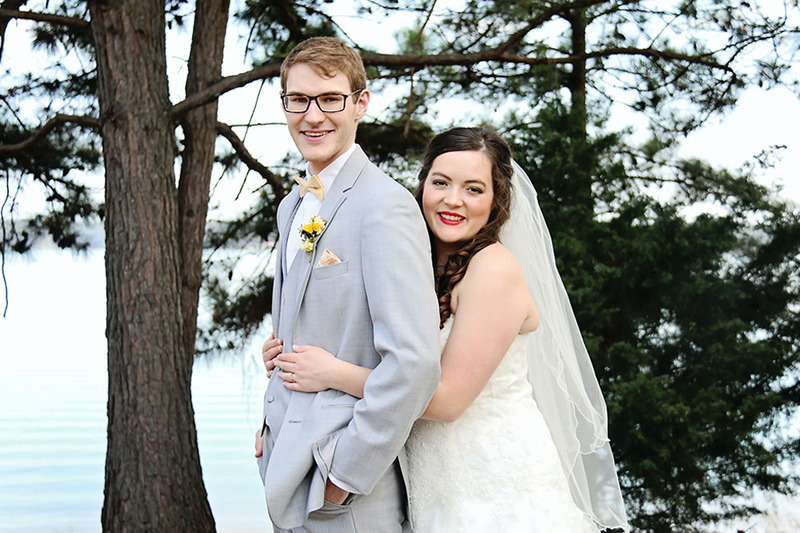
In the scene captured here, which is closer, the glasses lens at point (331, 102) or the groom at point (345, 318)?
the groom at point (345, 318)

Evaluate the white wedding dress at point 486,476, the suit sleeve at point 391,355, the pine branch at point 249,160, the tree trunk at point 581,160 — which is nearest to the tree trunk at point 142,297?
the pine branch at point 249,160

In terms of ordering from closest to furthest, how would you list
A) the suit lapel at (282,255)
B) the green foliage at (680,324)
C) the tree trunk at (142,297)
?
1. the suit lapel at (282,255)
2. the tree trunk at (142,297)
3. the green foliage at (680,324)

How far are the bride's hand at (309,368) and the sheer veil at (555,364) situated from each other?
2.54 ft

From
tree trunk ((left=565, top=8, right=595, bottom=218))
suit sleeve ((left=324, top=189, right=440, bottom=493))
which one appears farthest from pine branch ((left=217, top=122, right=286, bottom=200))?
suit sleeve ((left=324, top=189, right=440, bottom=493))

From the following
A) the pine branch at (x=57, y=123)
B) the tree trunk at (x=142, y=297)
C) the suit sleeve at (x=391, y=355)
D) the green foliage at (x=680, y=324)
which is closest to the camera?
the suit sleeve at (x=391, y=355)

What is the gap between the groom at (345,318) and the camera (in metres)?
1.72

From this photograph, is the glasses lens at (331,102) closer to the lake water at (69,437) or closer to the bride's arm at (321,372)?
the bride's arm at (321,372)

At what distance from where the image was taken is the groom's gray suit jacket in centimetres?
171

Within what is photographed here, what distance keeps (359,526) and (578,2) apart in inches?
156

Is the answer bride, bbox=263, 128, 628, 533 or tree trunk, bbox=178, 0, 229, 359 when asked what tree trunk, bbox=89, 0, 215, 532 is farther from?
bride, bbox=263, 128, 628, 533

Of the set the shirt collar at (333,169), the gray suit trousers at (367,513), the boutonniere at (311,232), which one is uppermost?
the shirt collar at (333,169)

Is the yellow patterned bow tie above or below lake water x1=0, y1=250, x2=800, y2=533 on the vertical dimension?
above

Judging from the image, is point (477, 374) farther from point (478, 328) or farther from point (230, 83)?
point (230, 83)

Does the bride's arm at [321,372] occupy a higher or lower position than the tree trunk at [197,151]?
lower
